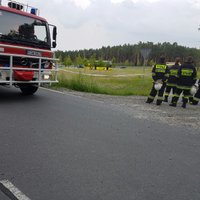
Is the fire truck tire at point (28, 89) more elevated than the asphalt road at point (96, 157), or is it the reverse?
the fire truck tire at point (28, 89)

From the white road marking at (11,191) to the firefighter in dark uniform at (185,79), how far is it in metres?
7.86

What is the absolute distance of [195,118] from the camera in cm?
775

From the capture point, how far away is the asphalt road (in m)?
3.11

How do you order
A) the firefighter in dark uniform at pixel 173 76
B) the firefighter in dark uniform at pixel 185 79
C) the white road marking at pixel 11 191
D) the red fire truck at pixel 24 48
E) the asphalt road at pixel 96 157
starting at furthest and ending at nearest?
the firefighter in dark uniform at pixel 173 76, the firefighter in dark uniform at pixel 185 79, the red fire truck at pixel 24 48, the asphalt road at pixel 96 157, the white road marking at pixel 11 191

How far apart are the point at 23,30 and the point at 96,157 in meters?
5.63

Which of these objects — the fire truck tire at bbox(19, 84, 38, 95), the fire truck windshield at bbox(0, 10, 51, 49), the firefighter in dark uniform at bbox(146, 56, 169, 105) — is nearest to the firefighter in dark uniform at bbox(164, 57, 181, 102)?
the firefighter in dark uniform at bbox(146, 56, 169, 105)

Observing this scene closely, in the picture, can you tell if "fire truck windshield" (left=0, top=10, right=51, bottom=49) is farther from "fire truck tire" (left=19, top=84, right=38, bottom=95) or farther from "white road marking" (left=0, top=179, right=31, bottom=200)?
"white road marking" (left=0, top=179, right=31, bottom=200)

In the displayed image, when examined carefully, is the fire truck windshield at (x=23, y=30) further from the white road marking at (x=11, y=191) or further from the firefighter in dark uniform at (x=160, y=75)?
the white road marking at (x=11, y=191)

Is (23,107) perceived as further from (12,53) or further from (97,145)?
(97,145)

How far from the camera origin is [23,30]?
27.4 feet

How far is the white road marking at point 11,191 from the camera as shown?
283cm

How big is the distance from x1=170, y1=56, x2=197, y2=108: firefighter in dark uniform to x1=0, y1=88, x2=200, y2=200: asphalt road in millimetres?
3712

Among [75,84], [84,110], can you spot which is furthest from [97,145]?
[75,84]

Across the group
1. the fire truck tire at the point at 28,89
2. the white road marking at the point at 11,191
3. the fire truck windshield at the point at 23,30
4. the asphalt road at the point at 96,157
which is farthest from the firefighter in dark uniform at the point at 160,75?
the white road marking at the point at 11,191
